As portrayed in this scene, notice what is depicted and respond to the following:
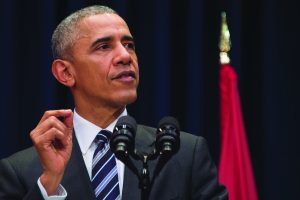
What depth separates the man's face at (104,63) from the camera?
1854mm

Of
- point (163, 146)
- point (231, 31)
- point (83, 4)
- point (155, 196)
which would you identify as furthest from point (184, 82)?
point (163, 146)

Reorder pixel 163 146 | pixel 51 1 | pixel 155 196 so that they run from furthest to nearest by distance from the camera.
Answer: pixel 51 1 → pixel 155 196 → pixel 163 146

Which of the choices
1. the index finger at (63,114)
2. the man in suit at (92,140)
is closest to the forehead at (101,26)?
the man in suit at (92,140)

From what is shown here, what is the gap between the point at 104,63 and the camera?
1880 mm

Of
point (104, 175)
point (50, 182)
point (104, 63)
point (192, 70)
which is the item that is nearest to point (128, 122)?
point (50, 182)

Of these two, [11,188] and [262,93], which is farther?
[262,93]

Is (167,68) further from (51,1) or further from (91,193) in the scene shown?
(91,193)

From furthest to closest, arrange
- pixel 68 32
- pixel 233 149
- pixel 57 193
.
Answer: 1. pixel 233 149
2. pixel 68 32
3. pixel 57 193

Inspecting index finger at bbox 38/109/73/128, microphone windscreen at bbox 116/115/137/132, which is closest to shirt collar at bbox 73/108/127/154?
index finger at bbox 38/109/73/128

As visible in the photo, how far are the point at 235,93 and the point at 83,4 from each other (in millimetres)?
769

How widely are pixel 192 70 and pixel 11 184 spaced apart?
1069 mm

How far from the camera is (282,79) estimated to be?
261cm

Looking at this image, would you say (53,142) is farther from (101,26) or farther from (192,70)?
(192,70)

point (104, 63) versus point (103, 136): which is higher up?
point (104, 63)
